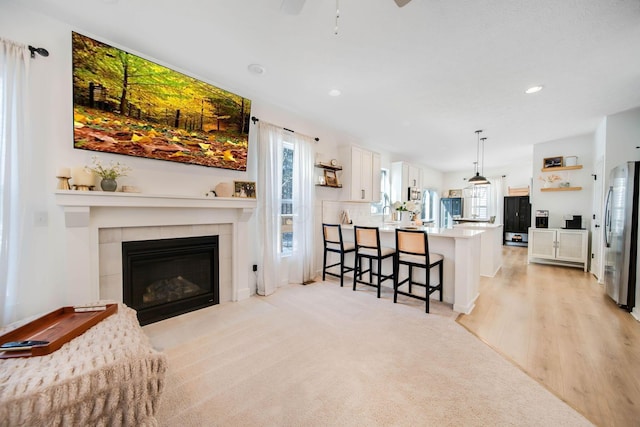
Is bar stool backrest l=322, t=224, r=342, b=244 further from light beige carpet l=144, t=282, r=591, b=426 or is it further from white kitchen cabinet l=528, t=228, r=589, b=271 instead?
white kitchen cabinet l=528, t=228, r=589, b=271

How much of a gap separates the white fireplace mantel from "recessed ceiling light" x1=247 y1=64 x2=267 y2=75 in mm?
1472

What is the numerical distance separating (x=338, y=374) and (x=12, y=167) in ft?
9.54

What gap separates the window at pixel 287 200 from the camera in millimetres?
3654

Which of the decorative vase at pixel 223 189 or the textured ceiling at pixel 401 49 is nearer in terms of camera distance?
the textured ceiling at pixel 401 49

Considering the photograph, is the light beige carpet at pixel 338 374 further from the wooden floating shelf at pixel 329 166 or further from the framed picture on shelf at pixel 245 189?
the wooden floating shelf at pixel 329 166

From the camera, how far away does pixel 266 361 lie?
1894 mm

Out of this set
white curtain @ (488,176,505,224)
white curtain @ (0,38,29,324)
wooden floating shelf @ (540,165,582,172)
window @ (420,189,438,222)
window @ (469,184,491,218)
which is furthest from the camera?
window @ (420,189,438,222)

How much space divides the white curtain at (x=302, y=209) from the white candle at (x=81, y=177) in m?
2.30

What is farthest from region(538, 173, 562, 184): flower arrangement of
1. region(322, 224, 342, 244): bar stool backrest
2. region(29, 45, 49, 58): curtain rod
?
region(29, 45, 49, 58): curtain rod

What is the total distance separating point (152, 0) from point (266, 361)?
288 cm

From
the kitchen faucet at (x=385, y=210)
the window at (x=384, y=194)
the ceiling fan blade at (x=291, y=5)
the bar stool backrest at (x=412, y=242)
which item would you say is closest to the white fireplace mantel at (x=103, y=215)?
the ceiling fan blade at (x=291, y=5)

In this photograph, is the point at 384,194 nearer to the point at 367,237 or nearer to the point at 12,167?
the point at 367,237

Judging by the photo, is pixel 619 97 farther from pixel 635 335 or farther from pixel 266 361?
pixel 266 361

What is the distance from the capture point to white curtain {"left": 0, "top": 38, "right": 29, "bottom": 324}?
1.73 meters
